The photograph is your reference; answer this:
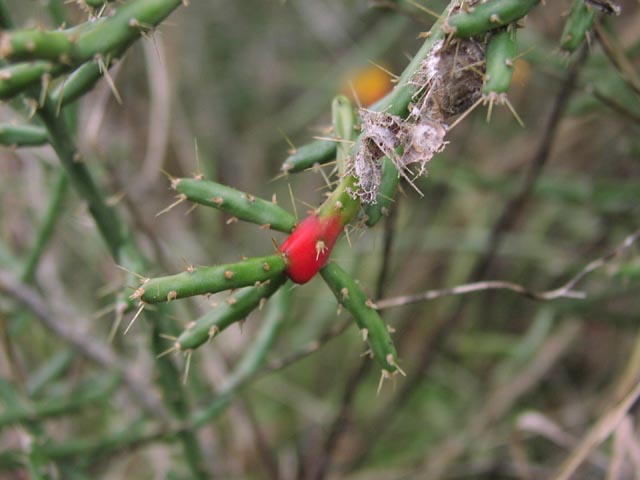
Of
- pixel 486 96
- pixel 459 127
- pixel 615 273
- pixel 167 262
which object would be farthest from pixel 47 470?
pixel 459 127

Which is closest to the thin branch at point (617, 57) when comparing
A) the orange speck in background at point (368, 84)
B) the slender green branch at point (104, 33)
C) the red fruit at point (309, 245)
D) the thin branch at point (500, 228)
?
the thin branch at point (500, 228)

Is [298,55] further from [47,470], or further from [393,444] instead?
[47,470]

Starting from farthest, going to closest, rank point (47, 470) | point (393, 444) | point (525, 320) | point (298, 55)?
point (298, 55)
point (525, 320)
point (393, 444)
point (47, 470)

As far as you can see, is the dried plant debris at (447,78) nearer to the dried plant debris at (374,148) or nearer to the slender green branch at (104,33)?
the dried plant debris at (374,148)

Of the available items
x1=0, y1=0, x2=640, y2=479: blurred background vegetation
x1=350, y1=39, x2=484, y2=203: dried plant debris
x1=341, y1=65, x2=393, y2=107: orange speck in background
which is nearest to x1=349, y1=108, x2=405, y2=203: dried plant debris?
x1=350, y1=39, x2=484, y2=203: dried plant debris

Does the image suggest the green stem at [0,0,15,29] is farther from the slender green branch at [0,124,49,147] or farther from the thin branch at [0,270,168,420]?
the thin branch at [0,270,168,420]

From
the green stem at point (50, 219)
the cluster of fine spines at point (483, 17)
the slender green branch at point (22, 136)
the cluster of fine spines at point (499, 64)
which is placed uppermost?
the slender green branch at point (22, 136)
